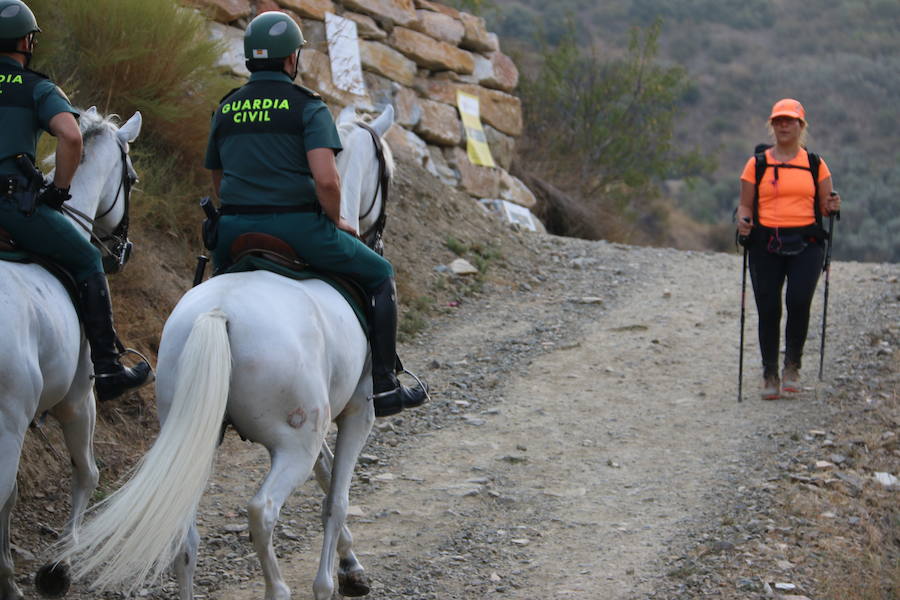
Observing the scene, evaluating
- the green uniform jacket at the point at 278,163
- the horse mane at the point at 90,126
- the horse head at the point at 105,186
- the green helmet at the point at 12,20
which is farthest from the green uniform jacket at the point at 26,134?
the green uniform jacket at the point at 278,163

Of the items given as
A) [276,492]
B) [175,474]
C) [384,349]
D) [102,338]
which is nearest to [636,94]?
[384,349]

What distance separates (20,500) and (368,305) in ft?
8.13

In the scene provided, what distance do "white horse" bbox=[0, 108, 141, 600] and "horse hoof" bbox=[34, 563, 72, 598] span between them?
0.38ft

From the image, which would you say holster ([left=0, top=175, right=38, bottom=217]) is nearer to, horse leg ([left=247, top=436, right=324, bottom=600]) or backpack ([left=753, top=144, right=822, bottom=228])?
horse leg ([left=247, top=436, right=324, bottom=600])

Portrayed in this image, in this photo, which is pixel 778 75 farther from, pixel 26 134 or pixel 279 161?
pixel 26 134

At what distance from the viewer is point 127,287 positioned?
849cm

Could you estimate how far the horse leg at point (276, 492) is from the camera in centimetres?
438

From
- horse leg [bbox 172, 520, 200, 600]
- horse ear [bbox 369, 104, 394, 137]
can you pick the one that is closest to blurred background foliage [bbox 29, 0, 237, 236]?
horse ear [bbox 369, 104, 394, 137]

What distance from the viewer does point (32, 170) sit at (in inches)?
197

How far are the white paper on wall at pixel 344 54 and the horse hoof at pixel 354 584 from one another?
10638mm

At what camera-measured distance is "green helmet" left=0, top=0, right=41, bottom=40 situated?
16.7ft

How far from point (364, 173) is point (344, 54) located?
33.5ft

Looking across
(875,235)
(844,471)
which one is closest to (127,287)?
(844,471)

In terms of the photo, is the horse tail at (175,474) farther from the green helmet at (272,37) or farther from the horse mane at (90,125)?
the horse mane at (90,125)
